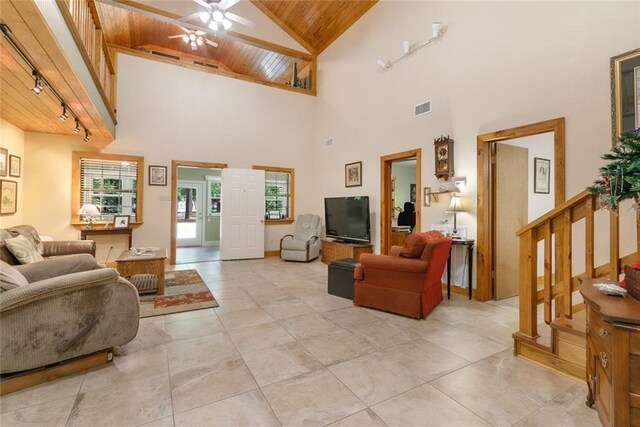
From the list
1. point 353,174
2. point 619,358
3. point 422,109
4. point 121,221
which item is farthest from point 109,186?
point 619,358

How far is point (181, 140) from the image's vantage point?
6406 mm

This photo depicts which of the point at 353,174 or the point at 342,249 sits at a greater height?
the point at 353,174

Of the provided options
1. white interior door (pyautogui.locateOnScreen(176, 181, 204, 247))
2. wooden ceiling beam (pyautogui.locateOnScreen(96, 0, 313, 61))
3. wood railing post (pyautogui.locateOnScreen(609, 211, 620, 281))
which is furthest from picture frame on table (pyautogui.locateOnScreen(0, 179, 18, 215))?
wood railing post (pyautogui.locateOnScreen(609, 211, 620, 281))

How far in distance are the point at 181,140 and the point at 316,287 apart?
4.49 meters

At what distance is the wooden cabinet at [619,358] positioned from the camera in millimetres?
1320

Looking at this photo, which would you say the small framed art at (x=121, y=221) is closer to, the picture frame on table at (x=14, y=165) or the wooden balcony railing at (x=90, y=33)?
the picture frame on table at (x=14, y=165)

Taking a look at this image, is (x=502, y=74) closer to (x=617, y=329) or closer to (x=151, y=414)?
(x=617, y=329)

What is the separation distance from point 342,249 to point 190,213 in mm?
5607

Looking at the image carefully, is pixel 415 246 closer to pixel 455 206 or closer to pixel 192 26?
pixel 455 206

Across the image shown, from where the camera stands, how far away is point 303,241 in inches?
261

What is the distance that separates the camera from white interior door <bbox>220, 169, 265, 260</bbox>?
6672 mm

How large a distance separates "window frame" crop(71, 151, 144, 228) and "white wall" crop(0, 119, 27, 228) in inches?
26.5

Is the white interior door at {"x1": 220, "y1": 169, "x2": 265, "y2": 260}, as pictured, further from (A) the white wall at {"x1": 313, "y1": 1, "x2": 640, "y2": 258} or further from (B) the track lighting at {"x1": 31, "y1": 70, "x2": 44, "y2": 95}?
(B) the track lighting at {"x1": 31, "y1": 70, "x2": 44, "y2": 95}

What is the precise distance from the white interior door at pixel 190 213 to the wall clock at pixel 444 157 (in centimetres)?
708
